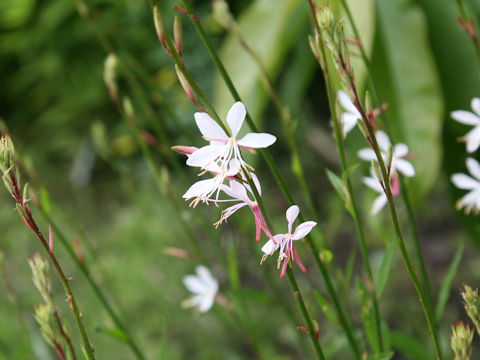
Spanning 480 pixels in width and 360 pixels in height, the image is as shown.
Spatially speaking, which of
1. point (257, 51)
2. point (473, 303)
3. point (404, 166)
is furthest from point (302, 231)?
point (257, 51)

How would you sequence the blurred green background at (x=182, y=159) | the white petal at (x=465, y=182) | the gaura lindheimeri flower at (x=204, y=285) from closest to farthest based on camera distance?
the white petal at (x=465, y=182) → the gaura lindheimeri flower at (x=204, y=285) → the blurred green background at (x=182, y=159)

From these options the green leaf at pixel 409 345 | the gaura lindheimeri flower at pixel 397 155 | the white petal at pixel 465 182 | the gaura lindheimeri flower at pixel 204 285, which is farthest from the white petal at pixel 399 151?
the gaura lindheimeri flower at pixel 204 285

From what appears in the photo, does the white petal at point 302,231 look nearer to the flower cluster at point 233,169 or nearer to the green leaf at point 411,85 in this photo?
the flower cluster at point 233,169

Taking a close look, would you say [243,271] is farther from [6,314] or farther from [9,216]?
[9,216]

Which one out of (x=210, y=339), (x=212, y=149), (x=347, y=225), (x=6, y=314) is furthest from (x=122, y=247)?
(x=212, y=149)

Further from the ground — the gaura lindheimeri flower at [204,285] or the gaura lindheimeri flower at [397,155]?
the gaura lindheimeri flower at [397,155]

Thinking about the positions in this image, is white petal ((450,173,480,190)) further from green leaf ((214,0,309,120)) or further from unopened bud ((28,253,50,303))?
green leaf ((214,0,309,120))
